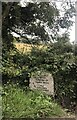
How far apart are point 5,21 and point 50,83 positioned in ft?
5.00

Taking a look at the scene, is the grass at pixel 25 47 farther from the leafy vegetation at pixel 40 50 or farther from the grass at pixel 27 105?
the grass at pixel 27 105

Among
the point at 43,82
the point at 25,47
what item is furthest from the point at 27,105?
the point at 25,47

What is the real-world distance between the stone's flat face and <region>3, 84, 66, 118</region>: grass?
0.16 meters

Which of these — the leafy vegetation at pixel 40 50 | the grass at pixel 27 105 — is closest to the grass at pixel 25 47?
the leafy vegetation at pixel 40 50

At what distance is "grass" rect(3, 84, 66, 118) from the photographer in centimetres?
368

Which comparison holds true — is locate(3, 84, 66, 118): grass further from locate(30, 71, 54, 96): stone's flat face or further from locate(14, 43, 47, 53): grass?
locate(14, 43, 47, 53): grass

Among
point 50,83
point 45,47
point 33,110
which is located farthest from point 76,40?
point 33,110

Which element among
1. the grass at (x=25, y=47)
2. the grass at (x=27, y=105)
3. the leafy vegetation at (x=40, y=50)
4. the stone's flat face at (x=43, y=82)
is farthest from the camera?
the grass at (x=25, y=47)

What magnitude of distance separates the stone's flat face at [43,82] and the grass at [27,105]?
A: 0.52ft

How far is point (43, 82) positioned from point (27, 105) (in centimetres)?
89

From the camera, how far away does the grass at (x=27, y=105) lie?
12.1 feet

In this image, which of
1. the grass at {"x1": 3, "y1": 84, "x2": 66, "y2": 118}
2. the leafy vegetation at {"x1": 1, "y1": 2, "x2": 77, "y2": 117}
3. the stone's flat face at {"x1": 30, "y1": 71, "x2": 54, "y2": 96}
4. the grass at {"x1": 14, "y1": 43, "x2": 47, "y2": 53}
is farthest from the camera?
the grass at {"x1": 14, "y1": 43, "x2": 47, "y2": 53}

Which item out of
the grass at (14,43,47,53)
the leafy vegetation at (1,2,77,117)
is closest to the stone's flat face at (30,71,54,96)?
the leafy vegetation at (1,2,77,117)

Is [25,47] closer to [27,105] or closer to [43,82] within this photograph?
[43,82]
